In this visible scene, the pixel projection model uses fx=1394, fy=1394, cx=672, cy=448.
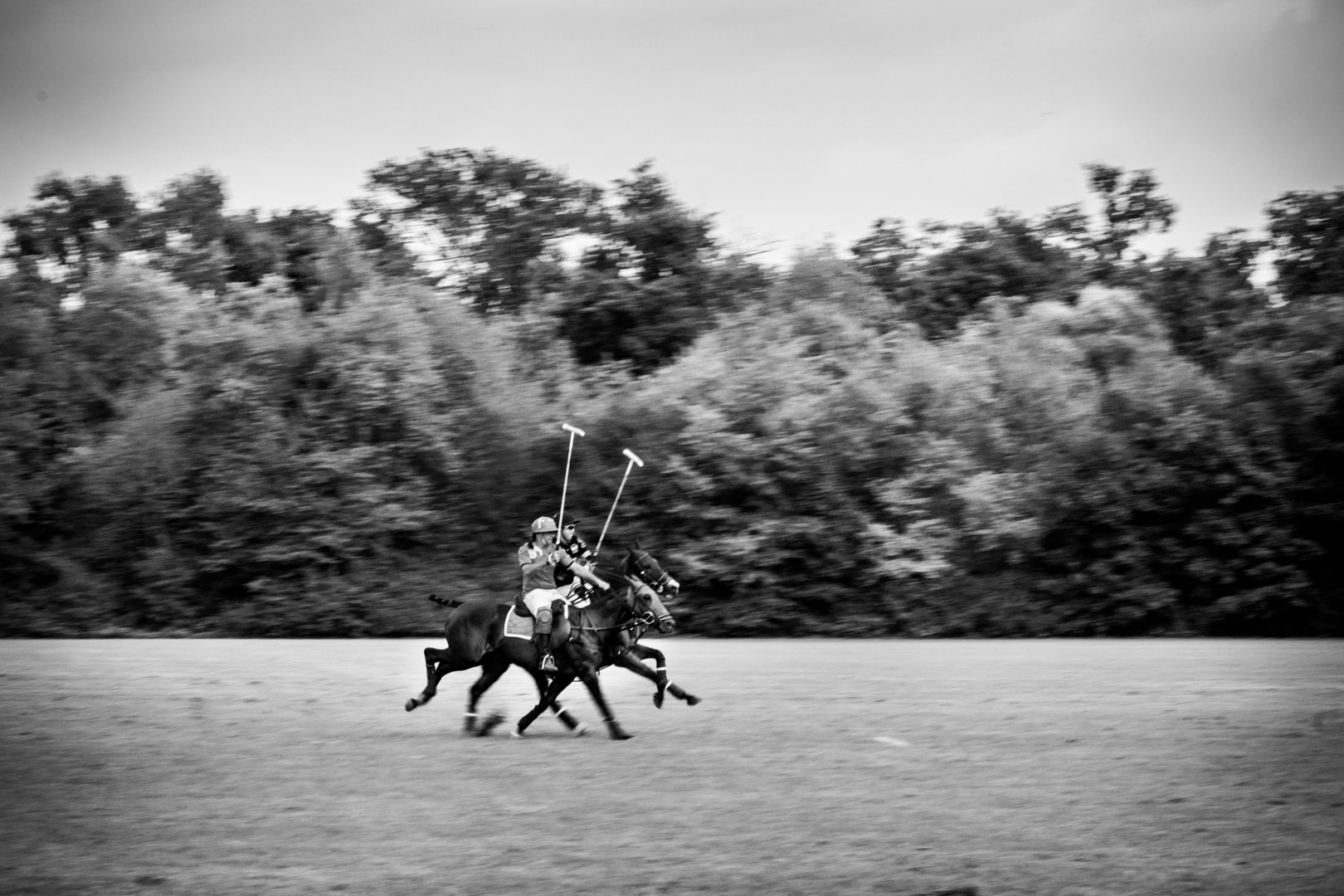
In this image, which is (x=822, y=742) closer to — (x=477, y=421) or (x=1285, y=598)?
(x=1285, y=598)

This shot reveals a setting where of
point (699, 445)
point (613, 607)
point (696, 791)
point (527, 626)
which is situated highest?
point (699, 445)

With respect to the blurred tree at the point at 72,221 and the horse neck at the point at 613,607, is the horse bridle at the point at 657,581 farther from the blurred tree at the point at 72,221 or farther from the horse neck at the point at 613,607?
the blurred tree at the point at 72,221

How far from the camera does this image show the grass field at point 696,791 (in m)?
6.89

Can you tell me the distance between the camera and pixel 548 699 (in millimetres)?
11859

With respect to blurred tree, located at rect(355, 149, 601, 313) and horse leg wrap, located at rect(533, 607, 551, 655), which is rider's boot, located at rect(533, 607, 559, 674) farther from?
blurred tree, located at rect(355, 149, 601, 313)

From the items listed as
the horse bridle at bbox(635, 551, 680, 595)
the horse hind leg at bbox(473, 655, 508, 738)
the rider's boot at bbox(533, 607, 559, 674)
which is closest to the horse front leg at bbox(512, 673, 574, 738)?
the rider's boot at bbox(533, 607, 559, 674)

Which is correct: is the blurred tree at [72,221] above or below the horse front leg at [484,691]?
above

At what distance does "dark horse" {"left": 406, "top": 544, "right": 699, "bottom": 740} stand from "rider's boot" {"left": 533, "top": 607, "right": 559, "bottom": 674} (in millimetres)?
55

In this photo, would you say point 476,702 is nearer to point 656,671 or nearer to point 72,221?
point 656,671

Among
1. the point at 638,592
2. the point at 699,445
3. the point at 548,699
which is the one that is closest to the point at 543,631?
the point at 548,699

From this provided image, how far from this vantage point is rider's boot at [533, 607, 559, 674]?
38.7 feet

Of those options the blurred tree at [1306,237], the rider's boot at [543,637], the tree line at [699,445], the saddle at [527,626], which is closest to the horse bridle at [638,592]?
the saddle at [527,626]

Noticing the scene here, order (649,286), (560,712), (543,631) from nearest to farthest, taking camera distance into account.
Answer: (543,631), (560,712), (649,286)

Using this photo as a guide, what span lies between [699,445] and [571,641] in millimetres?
16713
